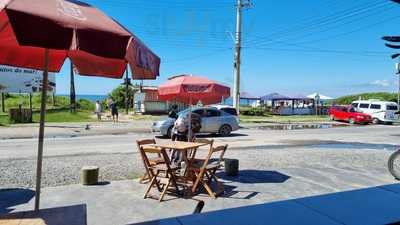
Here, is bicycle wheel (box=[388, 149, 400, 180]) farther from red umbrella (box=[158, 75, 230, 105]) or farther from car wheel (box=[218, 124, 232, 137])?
car wheel (box=[218, 124, 232, 137])

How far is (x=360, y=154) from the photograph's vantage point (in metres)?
14.2

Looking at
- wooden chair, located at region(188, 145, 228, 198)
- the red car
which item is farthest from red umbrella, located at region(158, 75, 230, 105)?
the red car

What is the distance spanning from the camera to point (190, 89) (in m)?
11.0

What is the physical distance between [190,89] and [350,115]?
2857 centimetres

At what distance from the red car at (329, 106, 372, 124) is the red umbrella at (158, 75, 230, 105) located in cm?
2618

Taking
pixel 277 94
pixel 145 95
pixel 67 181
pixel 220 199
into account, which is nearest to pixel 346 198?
pixel 220 199

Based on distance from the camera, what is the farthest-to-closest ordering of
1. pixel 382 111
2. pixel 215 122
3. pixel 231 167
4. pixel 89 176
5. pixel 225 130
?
pixel 382 111 < pixel 225 130 < pixel 215 122 < pixel 231 167 < pixel 89 176

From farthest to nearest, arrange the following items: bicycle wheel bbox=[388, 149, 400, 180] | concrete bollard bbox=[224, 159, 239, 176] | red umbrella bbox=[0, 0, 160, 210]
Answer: bicycle wheel bbox=[388, 149, 400, 180] < concrete bollard bbox=[224, 159, 239, 176] < red umbrella bbox=[0, 0, 160, 210]

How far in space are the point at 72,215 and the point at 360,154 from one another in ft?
39.2

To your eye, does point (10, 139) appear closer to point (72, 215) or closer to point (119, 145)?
point (119, 145)

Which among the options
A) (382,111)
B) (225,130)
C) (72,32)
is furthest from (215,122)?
(382,111)

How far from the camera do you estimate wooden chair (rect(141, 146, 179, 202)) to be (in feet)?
24.8

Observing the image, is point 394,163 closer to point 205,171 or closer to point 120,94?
point 205,171

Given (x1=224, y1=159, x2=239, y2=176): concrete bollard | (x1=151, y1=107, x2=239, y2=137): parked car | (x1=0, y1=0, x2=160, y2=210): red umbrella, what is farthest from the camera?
(x1=151, y1=107, x2=239, y2=137): parked car
